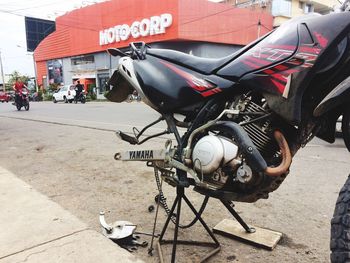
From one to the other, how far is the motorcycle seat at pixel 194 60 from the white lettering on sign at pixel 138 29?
23.6 metres

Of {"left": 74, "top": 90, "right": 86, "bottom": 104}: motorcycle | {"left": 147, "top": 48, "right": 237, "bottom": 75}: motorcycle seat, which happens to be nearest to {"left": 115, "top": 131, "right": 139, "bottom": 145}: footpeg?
{"left": 147, "top": 48, "right": 237, "bottom": 75}: motorcycle seat

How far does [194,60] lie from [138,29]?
26387mm

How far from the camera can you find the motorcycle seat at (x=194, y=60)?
7.29ft

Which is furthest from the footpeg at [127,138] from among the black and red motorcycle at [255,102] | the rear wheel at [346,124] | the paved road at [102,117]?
the paved road at [102,117]

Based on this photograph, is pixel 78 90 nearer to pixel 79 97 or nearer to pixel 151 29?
pixel 79 97

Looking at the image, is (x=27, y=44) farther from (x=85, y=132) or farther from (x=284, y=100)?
(x=284, y=100)

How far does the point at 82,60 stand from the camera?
35156 mm

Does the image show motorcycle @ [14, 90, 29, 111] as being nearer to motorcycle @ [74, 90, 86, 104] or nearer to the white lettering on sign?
motorcycle @ [74, 90, 86, 104]

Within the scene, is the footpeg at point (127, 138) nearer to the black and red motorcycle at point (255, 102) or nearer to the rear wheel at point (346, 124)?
the black and red motorcycle at point (255, 102)

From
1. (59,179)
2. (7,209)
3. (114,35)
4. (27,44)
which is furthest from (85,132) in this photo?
(27,44)

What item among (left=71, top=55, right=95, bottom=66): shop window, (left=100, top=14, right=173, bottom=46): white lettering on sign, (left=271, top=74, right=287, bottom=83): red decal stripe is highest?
(left=100, top=14, right=173, bottom=46): white lettering on sign

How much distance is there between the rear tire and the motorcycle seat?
105 centimetres

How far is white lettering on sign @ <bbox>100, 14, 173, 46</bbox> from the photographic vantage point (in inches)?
1006

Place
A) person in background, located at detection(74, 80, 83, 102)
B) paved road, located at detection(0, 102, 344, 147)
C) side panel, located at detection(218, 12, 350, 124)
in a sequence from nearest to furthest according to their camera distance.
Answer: side panel, located at detection(218, 12, 350, 124) → paved road, located at detection(0, 102, 344, 147) → person in background, located at detection(74, 80, 83, 102)
